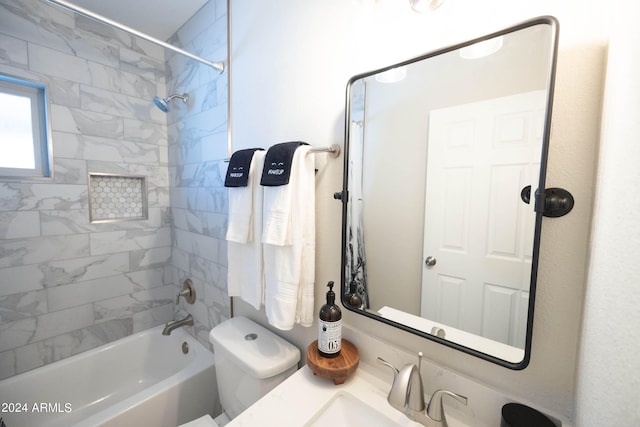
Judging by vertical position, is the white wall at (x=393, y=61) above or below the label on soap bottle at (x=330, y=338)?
above

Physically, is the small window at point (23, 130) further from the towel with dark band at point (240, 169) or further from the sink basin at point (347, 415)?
the sink basin at point (347, 415)

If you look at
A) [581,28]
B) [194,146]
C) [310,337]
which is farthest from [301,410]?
[194,146]

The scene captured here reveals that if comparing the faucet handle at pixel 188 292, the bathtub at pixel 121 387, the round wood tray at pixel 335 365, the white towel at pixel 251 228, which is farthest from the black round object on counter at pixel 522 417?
the faucet handle at pixel 188 292

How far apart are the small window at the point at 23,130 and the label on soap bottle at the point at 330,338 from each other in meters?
1.92

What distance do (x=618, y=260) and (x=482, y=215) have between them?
0.31 meters

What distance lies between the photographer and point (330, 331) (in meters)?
0.80

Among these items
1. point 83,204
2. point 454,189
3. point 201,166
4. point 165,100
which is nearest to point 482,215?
point 454,189

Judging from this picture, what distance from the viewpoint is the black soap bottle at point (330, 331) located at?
805 millimetres

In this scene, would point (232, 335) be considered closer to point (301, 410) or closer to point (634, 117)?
point (301, 410)

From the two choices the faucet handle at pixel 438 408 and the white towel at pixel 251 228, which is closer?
the faucet handle at pixel 438 408

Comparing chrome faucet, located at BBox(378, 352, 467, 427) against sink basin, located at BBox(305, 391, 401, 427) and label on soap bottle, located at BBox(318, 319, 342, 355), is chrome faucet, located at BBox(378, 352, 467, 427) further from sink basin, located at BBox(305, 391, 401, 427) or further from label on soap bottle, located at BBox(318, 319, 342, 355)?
label on soap bottle, located at BBox(318, 319, 342, 355)

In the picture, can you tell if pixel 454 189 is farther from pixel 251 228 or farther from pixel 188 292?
pixel 188 292

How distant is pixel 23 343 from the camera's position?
4.77ft

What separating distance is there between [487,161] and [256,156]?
2.66 ft
